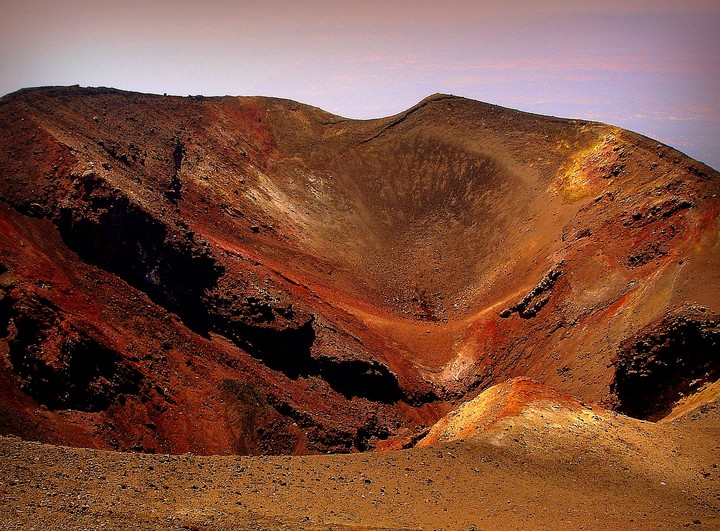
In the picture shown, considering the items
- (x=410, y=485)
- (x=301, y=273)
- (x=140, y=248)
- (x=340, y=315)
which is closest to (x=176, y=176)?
(x=301, y=273)

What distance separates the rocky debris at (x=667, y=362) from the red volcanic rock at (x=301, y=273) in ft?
0.72

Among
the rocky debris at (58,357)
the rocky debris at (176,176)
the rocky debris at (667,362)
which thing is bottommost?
the rocky debris at (58,357)

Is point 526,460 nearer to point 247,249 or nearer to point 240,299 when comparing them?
point 240,299

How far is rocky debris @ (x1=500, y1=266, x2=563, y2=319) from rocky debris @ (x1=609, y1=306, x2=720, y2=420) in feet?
33.0

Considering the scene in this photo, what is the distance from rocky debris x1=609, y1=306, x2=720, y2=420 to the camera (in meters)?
22.8

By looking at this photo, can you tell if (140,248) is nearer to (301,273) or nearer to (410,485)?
(301,273)

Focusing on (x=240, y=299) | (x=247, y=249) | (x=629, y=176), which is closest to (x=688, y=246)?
(x=629, y=176)

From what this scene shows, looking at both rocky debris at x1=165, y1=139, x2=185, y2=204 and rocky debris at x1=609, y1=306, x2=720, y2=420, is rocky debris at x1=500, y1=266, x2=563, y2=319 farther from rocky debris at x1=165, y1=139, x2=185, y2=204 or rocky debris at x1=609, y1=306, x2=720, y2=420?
rocky debris at x1=165, y1=139, x2=185, y2=204

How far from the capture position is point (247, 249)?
39312mm

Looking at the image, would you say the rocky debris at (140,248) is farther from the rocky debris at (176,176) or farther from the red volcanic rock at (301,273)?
the rocky debris at (176,176)

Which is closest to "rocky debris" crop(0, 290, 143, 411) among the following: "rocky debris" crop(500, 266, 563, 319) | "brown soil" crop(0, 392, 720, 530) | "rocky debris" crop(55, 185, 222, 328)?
"rocky debris" crop(55, 185, 222, 328)

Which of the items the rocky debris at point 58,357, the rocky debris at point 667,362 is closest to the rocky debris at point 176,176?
the rocky debris at point 58,357

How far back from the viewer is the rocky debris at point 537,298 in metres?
35.6

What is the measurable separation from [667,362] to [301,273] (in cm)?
2452
